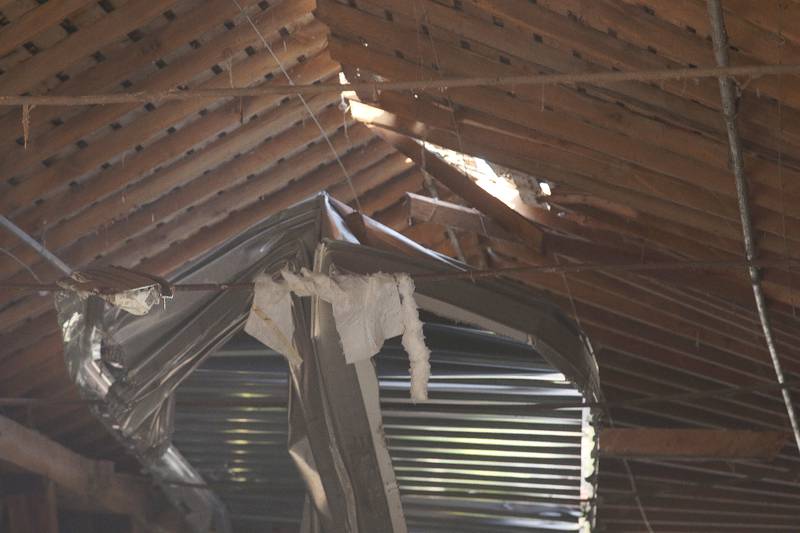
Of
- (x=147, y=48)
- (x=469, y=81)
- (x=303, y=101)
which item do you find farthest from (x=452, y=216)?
(x=469, y=81)

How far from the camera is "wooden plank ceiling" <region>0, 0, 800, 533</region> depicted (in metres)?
4.54

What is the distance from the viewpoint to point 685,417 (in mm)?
8086

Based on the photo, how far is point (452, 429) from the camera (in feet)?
19.9

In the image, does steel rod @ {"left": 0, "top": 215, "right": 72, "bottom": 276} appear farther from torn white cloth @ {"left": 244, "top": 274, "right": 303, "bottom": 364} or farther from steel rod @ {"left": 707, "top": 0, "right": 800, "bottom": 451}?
steel rod @ {"left": 707, "top": 0, "right": 800, "bottom": 451}

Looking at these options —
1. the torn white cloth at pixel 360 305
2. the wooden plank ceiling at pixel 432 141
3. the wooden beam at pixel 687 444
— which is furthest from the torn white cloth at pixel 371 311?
the wooden beam at pixel 687 444

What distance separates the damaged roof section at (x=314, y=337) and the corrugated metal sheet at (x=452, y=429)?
0.58 meters

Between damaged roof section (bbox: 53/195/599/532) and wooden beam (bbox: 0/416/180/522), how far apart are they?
232 cm

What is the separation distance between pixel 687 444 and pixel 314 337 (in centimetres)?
251

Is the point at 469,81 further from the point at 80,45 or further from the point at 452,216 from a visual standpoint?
the point at 452,216

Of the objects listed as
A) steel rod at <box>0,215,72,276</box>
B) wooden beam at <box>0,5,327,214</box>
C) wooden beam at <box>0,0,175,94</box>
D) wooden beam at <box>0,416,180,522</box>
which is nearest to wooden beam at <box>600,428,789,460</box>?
wooden beam at <box>0,5,327,214</box>

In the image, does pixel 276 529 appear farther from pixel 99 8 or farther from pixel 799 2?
pixel 799 2

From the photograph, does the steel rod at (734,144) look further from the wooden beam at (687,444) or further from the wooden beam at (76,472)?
the wooden beam at (76,472)

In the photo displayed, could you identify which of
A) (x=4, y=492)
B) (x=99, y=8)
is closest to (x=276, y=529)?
(x=4, y=492)

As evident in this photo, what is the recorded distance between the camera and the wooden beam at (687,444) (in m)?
6.52
